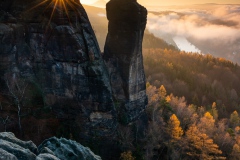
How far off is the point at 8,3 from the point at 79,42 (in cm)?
986

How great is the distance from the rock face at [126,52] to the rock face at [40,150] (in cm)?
1592

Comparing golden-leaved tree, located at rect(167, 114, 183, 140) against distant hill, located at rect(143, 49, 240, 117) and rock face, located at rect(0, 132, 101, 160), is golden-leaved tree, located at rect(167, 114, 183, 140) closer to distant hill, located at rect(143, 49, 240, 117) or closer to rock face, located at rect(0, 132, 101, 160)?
rock face, located at rect(0, 132, 101, 160)

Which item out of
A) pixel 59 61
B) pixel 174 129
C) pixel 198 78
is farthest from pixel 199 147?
pixel 198 78

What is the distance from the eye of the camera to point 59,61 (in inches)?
1254

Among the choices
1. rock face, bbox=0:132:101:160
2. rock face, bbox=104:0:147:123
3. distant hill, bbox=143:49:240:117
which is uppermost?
rock face, bbox=104:0:147:123

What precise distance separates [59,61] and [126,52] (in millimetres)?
10018

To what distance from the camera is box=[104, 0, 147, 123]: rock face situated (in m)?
35.3

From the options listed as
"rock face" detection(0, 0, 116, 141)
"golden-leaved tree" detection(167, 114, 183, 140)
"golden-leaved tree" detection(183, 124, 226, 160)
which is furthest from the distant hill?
"rock face" detection(0, 0, 116, 141)

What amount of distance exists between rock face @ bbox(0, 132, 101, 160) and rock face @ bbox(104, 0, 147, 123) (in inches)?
627

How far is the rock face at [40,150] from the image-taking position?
15391 millimetres

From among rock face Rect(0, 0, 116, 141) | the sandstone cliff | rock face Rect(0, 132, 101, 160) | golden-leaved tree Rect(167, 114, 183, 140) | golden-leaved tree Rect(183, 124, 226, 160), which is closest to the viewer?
rock face Rect(0, 132, 101, 160)

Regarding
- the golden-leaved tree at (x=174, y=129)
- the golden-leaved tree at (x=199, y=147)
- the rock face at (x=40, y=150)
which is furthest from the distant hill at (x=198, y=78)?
the rock face at (x=40, y=150)

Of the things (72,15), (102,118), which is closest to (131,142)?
(102,118)

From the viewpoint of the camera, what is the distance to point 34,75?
108 feet
